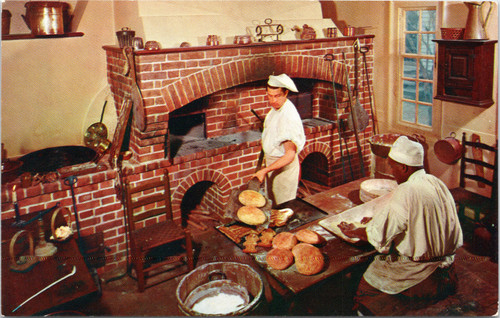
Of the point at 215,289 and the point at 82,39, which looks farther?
the point at 82,39

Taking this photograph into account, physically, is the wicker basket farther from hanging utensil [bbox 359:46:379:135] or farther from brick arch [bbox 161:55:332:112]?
brick arch [bbox 161:55:332:112]

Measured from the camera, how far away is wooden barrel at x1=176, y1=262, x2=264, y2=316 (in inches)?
96.8

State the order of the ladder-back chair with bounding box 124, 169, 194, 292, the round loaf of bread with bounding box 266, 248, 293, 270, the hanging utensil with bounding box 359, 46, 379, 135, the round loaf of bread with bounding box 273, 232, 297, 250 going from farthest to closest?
1. the hanging utensil with bounding box 359, 46, 379, 135
2. the ladder-back chair with bounding box 124, 169, 194, 292
3. the round loaf of bread with bounding box 273, 232, 297, 250
4. the round loaf of bread with bounding box 266, 248, 293, 270

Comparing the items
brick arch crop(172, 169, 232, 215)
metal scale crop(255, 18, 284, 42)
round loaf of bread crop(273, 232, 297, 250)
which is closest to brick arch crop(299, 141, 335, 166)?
brick arch crop(172, 169, 232, 215)

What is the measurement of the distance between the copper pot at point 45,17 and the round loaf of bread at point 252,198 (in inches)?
95.3

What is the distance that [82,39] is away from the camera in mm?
4277

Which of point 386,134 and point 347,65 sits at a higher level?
point 347,65

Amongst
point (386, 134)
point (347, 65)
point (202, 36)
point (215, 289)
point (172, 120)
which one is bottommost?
point (215, 289)

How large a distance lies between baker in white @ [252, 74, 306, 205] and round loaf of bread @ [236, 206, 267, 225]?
57 centimetres

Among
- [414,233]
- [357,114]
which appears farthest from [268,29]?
[414,233]

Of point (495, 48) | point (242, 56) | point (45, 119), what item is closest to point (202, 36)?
point (242, 56)

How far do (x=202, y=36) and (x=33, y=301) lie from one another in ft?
8.89

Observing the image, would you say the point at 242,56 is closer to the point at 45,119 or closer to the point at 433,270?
the point at 45,119

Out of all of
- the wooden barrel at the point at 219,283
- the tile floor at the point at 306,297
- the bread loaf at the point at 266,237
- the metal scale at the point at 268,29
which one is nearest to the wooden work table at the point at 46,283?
the tile floor at the point at 306,297
